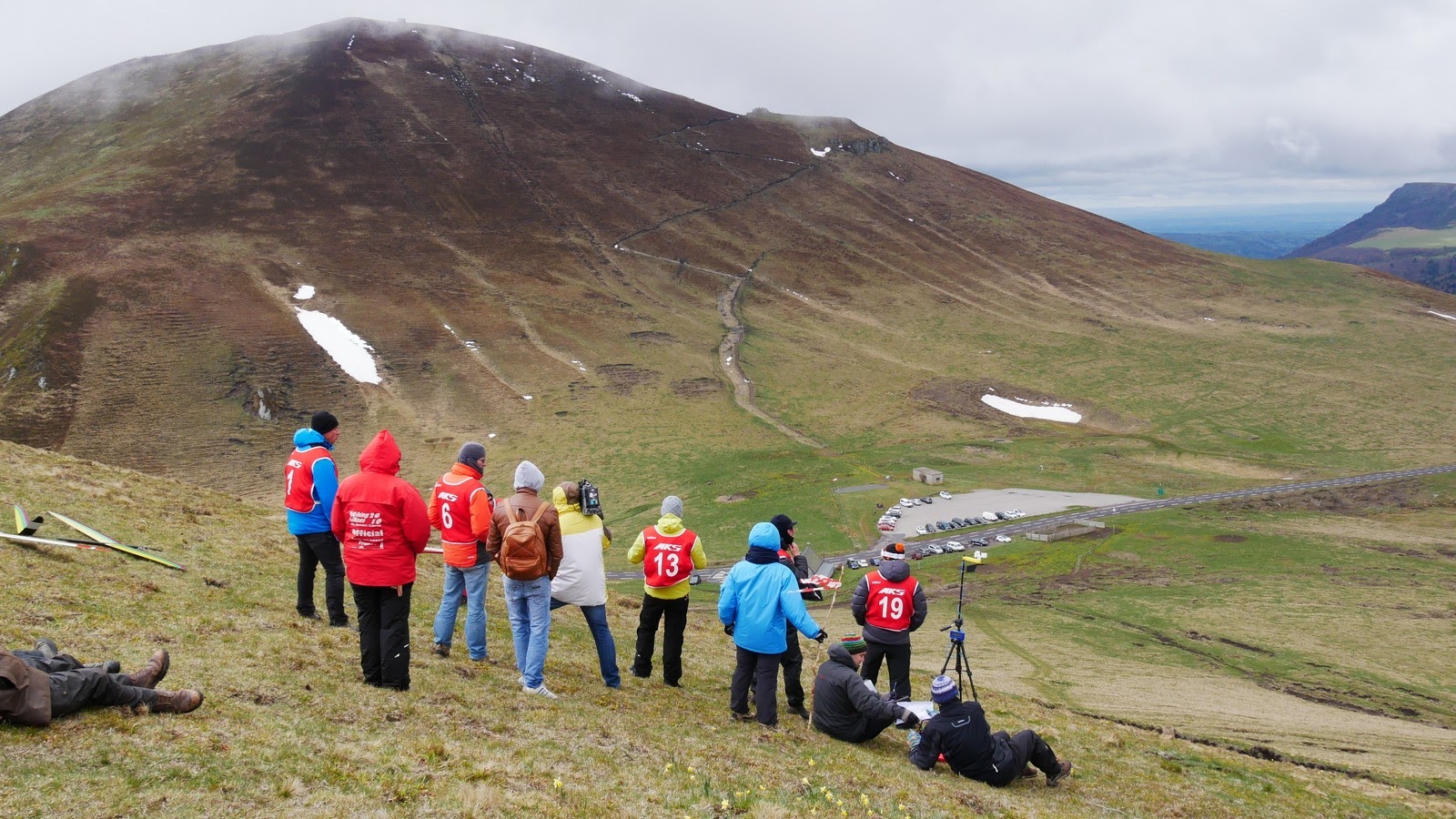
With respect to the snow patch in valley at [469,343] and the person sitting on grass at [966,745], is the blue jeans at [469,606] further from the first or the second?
the snow patch in valley at [469,343]

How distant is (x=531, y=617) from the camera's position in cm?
1224

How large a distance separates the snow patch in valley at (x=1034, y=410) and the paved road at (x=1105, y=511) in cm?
2212

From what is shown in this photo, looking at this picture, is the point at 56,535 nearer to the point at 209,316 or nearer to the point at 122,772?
the point at 122,772

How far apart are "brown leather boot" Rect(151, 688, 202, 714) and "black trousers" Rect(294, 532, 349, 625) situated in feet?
15.4

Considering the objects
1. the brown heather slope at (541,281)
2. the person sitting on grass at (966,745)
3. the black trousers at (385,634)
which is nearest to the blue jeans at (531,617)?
the black trousers at (385,634)

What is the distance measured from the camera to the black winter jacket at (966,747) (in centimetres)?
1155

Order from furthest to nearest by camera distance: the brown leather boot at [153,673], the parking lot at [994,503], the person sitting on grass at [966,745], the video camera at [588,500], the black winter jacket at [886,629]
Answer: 1. the parking lot at [994,503]
2. the black winter jacket at [886,629]
3. the video camera at [588,500]
4. the person sitting on grass at [966,745]
5. the brown leather boot at [153,673]

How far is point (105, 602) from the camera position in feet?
42.1

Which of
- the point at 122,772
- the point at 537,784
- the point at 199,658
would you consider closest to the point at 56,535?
the point at 199,658

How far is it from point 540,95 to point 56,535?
507ft

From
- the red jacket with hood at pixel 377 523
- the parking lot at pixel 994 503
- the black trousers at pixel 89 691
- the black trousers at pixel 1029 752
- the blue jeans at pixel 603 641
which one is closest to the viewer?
the black trousers at pixel 89 691

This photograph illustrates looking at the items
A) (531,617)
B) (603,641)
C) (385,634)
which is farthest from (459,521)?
(603,641)

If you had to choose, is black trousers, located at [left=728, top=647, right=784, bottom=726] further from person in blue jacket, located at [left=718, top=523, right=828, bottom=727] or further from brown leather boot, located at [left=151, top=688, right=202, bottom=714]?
brown leather boot, located at [left=151, top=688, right=202, bottom=714]

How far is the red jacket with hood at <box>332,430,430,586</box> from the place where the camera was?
10711 mm
